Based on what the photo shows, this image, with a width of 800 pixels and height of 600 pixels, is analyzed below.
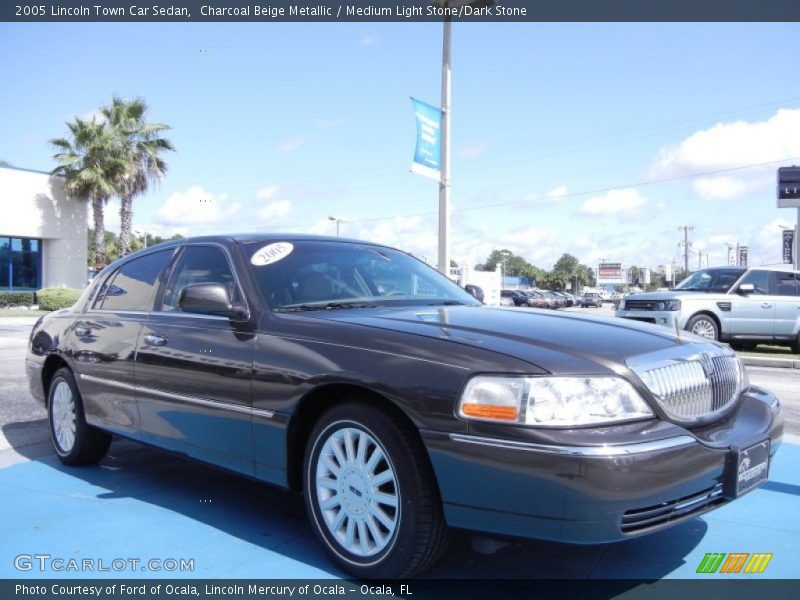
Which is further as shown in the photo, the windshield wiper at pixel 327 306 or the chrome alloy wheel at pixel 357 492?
the windshield wiper at pixel 327 306

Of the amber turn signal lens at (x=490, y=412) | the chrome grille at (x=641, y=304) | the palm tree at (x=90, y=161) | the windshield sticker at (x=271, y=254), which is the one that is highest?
the palm tree at (x=90, y=161)

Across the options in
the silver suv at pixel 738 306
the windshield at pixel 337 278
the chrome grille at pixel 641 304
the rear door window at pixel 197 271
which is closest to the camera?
the windshield at pixel 337 278

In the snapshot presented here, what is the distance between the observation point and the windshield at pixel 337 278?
3.92 metres

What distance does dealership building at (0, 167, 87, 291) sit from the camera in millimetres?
31219

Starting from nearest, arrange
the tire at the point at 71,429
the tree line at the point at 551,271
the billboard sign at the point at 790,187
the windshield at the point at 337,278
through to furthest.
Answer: the windshield at the point at 337,278 < the tire at the point at 71,429 < the billboard sign at the point at 790,187 < the tree line at the point at 551,271

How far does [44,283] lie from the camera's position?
3338cm

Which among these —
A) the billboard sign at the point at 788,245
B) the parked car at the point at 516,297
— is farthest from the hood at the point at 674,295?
the parked car at the point at 516,297

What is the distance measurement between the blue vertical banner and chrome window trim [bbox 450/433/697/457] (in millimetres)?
11687

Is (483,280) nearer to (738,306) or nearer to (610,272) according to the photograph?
(738,306)

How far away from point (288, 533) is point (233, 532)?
30cm

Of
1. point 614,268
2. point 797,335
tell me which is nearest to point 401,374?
point 797,335

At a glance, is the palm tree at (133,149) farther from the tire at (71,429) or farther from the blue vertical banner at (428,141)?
the tire at (71,429)

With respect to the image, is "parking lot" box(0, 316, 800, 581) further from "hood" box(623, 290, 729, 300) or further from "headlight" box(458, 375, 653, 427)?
"hood" box(623, 290, 729, 300)

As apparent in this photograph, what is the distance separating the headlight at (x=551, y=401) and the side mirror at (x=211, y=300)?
4.83ft
